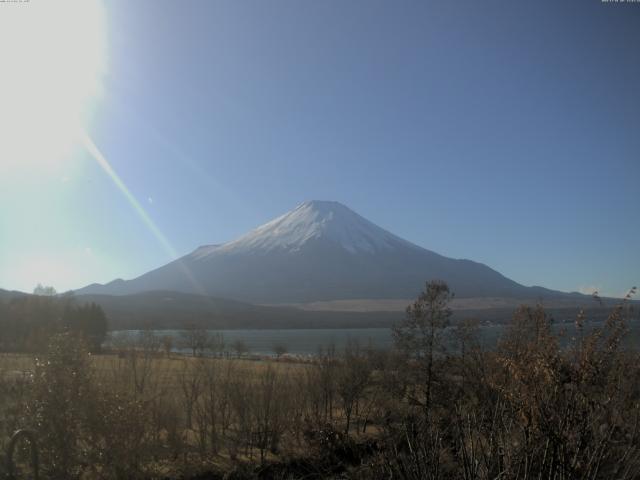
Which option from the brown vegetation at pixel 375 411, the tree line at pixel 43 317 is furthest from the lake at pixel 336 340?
the tree line at pixel 43 317

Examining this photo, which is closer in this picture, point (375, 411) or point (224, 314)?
point (375, 411)

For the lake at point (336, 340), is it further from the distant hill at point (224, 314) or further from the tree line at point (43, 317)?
the distant hill at point (224, 314)

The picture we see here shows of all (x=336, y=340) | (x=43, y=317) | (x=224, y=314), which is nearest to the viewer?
(x=43, y=317)

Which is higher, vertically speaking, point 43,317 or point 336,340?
point 43,317

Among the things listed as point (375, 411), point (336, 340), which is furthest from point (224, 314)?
point (375, 411)

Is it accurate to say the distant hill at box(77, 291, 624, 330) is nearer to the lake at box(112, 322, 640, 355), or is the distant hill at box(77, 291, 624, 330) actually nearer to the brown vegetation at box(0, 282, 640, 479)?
the lake at box(112, 322, 640, 355)

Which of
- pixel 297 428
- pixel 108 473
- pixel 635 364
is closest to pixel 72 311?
pixel 297 428

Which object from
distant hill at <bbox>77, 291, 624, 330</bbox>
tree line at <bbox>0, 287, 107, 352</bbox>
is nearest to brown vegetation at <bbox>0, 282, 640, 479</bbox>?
tree line at <bbox>0, 287, 107, 352</bbox>

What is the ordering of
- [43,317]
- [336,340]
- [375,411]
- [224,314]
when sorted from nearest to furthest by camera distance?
[375,411] → [43,317] → [336,340] → [224,314]

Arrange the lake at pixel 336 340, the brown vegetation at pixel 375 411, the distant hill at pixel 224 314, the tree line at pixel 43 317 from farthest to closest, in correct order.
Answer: the distant hill at pixel 224 314
the tree line at pixel 43 317
the lake at pixel 336 340
the brown vegetation at pixel 375 411

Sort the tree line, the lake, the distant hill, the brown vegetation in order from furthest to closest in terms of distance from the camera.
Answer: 1. the distant hill
2. the tree line
3. the lake
4. the brown vegetation

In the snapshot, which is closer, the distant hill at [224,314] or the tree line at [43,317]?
the tree line at [43,317]

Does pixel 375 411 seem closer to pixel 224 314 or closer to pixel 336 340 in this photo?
pixel 336 340

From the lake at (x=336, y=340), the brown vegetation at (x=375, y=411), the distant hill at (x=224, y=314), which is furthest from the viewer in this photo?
the distant hill at (x=224, y=314)
